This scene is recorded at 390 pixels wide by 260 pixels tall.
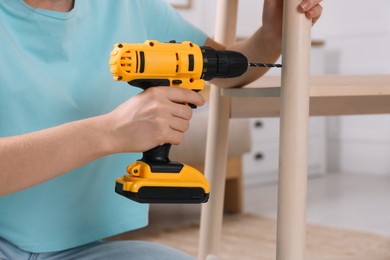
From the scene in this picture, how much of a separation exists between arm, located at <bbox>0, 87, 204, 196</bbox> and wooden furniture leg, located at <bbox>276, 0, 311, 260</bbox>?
15cm

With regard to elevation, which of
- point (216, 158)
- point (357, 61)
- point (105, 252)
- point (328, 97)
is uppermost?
point (357, 61)

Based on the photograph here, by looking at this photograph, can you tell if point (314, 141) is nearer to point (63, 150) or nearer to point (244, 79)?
point (244, 79)

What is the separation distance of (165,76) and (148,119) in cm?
6

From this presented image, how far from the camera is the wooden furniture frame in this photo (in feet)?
3.13

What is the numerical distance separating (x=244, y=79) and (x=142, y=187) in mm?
376

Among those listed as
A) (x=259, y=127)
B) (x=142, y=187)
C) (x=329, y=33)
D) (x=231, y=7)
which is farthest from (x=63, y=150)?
(x=329, y=33)

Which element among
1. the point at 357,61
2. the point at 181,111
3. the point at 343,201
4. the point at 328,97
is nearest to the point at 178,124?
the point at 181,111

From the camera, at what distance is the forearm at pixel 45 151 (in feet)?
2.89

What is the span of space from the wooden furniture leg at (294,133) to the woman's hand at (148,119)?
0.15 meters

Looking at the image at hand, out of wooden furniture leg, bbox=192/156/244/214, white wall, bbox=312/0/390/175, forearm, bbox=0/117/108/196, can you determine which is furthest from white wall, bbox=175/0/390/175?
forearm, bbox=0/117/108/196

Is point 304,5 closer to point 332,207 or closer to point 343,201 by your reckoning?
point 332,207

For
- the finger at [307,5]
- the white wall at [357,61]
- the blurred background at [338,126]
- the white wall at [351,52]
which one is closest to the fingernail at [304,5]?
the finger at [307,5]

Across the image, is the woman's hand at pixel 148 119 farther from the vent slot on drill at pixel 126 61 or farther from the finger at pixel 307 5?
the finger at pixel 307 5

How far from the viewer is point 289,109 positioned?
96cm
